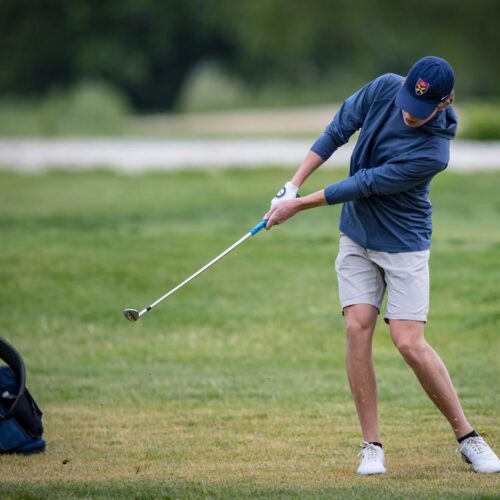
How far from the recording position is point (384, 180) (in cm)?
549

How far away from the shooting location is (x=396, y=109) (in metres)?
5.57

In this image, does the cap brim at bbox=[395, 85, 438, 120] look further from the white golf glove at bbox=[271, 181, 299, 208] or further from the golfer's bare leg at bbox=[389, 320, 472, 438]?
the golfer's bare leg at bbox=[389, 320, 472, 438]

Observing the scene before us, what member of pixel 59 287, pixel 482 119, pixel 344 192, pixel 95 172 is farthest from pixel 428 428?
pixel 482 119

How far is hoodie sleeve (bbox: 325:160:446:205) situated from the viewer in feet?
18.0

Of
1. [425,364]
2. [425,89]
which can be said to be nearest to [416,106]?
[425,89]

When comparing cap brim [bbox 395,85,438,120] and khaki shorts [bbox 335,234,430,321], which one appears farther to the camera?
khaki shorts [bbox 335,234,430,321]

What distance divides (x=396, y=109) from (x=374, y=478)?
1744mm

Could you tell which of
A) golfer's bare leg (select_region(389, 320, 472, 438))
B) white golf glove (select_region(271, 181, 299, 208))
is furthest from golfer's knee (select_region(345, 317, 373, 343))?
white golf glove (select_region(271, 181, 299, 208))

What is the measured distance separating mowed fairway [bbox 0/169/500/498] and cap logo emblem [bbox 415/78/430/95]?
70.0 inches

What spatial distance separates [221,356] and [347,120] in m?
4.19

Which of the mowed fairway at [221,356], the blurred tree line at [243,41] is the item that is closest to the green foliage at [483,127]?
the mowed fairway at [221,356]

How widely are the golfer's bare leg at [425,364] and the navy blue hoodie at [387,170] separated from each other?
0.38 m

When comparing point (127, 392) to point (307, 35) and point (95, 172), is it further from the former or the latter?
point (307, 35)

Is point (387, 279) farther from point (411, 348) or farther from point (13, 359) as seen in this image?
point (13, 359)
